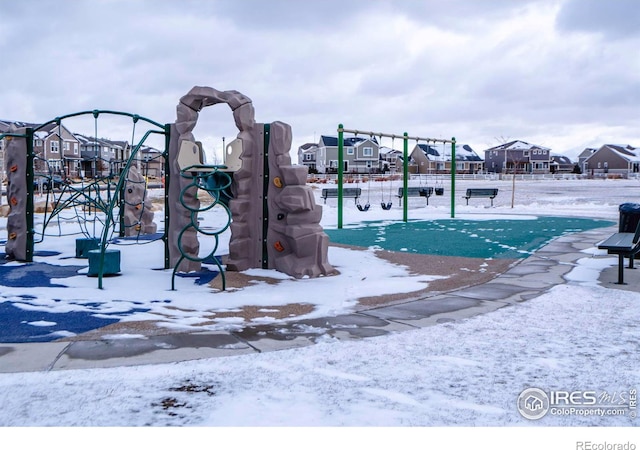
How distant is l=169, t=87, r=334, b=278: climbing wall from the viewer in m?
8.59

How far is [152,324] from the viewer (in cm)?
546

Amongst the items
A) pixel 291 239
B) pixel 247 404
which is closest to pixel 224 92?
pixel 291 239

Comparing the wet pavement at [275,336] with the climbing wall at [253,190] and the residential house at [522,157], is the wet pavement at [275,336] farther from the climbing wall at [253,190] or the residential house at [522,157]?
the residential house at [522,157]

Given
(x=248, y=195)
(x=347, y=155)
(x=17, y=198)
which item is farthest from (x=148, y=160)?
(x=347, y=155)

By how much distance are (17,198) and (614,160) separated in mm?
99034

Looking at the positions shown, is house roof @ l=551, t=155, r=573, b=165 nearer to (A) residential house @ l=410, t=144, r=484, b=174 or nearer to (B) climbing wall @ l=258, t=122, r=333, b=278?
(A) residential house @ l=410, t=144, r=484, b=174

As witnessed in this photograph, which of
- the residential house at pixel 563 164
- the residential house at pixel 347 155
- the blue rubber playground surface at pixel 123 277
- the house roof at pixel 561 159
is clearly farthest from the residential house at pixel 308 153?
the blue rubber playground surface at pixel 123 277

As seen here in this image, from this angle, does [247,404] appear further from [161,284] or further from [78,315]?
[161,284]

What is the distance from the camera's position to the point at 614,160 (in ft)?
306

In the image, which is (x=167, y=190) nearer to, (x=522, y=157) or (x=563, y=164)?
(x=522, y=157)

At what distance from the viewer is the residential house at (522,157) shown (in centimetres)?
9062

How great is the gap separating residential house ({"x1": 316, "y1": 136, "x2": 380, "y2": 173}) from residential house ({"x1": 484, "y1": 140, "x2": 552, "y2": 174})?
21016 millimetres

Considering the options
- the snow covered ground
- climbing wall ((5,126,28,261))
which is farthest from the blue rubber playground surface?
the snow covered ground

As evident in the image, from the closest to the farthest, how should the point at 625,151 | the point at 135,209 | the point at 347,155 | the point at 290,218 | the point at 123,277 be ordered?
the point at 123,277 < the point at 290,218 < the point at 135,209 < the point at 347,155 < the point at 625,151
